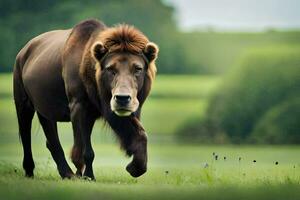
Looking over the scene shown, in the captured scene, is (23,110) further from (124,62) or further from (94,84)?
(124,62)

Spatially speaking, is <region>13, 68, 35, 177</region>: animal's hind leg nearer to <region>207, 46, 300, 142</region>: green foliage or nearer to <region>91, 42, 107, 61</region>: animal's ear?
<region>91, 42, 107, 61</region>: animal's ear

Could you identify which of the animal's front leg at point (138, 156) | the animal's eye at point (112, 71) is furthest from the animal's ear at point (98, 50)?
the animal's front leg at point (138, 156)

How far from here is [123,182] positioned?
34.8 ft

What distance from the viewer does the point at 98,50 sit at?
10.3 metres

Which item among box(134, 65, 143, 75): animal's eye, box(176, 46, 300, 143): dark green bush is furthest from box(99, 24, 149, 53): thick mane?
box(176, 46, 300, 143): dark green bush

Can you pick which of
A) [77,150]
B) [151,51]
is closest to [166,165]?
[77,150]

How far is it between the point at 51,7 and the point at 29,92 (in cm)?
3634

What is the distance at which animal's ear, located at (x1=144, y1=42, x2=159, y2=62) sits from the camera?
10.3 m

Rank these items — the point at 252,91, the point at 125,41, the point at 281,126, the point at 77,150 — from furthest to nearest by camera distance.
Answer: the point at 252,91 → the point at 281,126 → the point at 77,150 → the point at 125,41

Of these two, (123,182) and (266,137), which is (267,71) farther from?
(123,182)

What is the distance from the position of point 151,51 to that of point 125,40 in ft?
0.90

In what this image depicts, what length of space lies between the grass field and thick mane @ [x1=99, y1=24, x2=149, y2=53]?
3.11 feet

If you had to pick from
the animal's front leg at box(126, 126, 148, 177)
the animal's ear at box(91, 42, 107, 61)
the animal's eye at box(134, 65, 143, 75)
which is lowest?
the animal's front leg at box(126, 126, 148, 177)

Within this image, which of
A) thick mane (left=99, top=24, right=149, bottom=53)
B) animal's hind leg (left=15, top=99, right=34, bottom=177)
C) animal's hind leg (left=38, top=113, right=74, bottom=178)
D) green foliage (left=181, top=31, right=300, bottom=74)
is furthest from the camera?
green foliage (left=181, top=31, right=300, bottom=74)
